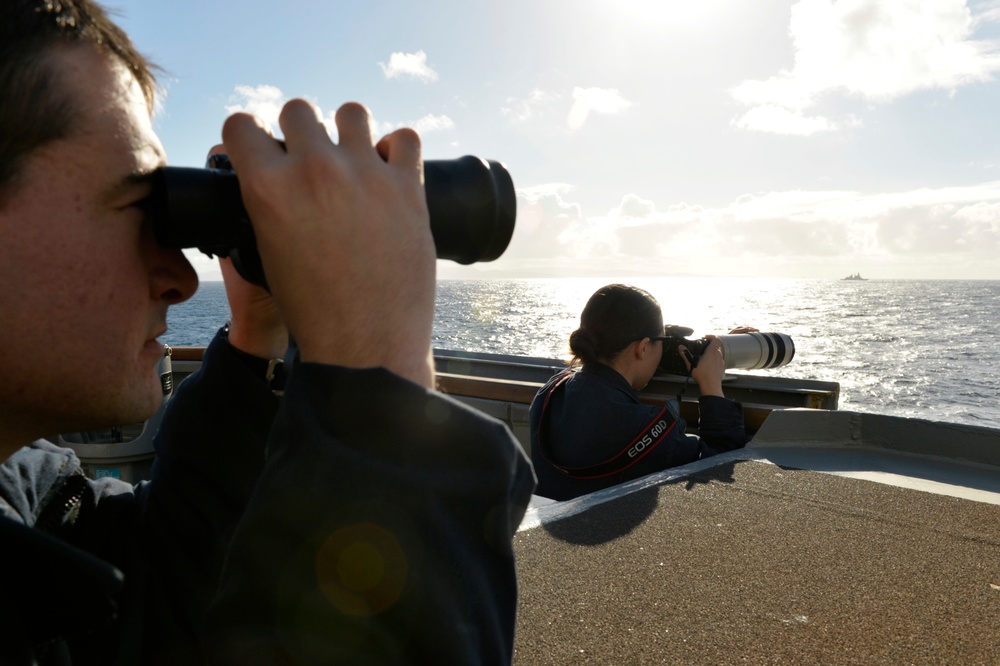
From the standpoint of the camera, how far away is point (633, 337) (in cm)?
244

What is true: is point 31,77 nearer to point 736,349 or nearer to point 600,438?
point 600,438

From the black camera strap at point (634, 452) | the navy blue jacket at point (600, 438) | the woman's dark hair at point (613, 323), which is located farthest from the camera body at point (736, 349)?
the black camera strap at point (634, 452)

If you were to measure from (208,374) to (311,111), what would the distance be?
481 mm

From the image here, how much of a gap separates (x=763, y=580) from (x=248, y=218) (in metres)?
1.04

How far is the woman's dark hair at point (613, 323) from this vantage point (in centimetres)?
240

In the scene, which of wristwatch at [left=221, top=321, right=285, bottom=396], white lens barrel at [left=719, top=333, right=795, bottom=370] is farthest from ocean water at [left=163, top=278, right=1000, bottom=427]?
wristwatch at [left=221, top=321, right=285, bottom=396]

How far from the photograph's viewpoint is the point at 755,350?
2.89 m

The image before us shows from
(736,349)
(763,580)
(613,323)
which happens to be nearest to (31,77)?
(763,580)

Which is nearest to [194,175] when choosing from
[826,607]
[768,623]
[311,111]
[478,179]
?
[311,111]

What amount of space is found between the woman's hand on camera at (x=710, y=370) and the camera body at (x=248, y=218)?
6.37 feet

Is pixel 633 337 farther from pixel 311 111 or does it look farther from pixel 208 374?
pixel 311 111

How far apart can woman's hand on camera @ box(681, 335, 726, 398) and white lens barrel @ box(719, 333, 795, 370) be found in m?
0.11

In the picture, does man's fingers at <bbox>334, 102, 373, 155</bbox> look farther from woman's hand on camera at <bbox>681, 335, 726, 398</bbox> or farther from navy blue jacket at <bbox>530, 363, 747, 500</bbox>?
woman's hand on camera at <bbox>681, 335, 726, 398</bbox>

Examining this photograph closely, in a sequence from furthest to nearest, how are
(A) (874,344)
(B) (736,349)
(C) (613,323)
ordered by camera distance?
1. (A) (874,344)
2. (B) (736,349)
3. (C) (613,323)
